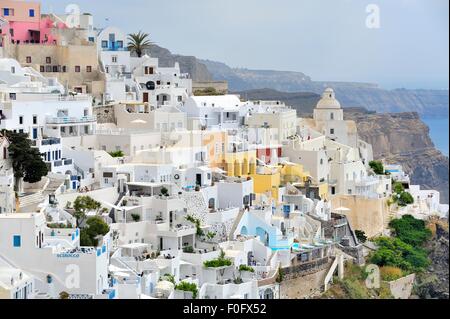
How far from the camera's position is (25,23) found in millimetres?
19953

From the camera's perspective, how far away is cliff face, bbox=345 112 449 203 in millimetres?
28609

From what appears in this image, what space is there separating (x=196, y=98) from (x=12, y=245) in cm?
940

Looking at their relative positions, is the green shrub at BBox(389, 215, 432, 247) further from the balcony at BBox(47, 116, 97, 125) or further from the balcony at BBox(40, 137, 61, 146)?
the balcony at BBox(40, 137, 61, 146)

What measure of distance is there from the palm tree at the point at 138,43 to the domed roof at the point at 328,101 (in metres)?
3.40

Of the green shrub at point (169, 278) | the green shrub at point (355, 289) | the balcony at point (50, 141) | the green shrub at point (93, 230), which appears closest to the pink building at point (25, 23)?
the balcony at point (50, 141)

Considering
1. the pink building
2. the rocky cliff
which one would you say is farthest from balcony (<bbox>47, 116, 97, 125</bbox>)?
the rocky cliff

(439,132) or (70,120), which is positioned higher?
(70,120)

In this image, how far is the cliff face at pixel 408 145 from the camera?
93.9 ft

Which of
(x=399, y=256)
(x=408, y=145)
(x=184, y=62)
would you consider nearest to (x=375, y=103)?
(x=408, y=145)

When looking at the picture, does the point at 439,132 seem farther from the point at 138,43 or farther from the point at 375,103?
the point at 138,43

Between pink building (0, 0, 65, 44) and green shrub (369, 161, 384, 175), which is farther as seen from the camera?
green shrub (369, 161, 384, 175)

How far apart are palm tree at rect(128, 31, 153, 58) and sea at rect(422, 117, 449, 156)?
12400 mm

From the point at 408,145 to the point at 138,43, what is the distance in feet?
37.8
